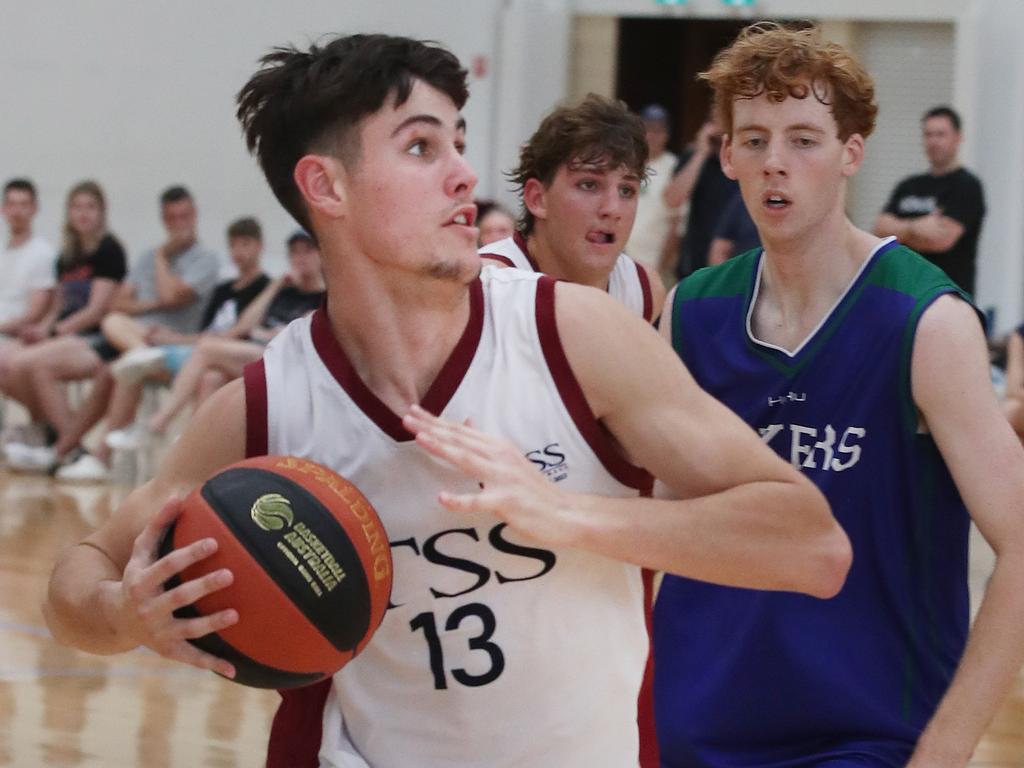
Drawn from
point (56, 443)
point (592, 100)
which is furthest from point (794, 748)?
point (56, 443)

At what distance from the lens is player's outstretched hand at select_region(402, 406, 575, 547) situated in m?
2.13

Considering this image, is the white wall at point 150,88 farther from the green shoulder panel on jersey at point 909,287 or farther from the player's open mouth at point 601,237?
the green shoulder panel on jersey at point 909,287

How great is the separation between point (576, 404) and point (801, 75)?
2.75ft

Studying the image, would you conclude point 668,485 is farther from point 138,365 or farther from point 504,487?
point 138,365

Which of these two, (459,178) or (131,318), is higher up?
(459,178)

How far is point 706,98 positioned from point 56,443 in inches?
317

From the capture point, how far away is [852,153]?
9.51 ft

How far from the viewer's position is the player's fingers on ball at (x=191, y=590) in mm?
2156

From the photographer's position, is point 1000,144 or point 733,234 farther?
point 1000,144

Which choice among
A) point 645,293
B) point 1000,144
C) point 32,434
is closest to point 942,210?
point 1000,144

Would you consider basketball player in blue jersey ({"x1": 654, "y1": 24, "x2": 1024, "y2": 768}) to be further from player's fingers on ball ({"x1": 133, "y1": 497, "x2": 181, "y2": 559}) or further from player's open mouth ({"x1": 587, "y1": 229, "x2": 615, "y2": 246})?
player's open mouth ({"x1": 587, "y1": 229, "x2": 615, "y2": 246})

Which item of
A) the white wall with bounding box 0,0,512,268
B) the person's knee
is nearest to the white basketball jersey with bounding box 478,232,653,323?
the person's knee

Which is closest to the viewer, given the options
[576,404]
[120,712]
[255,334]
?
[576,404]

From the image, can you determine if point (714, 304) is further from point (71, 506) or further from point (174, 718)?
point (71, 506)
